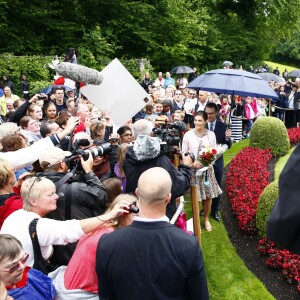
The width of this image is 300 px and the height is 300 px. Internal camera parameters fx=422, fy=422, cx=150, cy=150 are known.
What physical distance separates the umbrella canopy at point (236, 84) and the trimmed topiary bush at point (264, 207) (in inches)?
73.3

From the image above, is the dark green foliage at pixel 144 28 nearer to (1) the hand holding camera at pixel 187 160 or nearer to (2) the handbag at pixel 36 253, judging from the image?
(1) the hand holding camera at pixel 187 160

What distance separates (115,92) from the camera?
623 centimetres

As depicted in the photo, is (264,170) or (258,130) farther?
(258,130)

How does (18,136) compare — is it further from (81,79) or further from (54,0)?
(54,0)

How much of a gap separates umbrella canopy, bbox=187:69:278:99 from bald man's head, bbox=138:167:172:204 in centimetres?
500

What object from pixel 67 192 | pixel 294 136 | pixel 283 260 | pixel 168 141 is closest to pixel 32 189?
pixel 67 192

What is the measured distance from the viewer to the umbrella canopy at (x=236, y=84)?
763 cm

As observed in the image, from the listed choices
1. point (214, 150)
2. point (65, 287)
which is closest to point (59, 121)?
point (214, 150)

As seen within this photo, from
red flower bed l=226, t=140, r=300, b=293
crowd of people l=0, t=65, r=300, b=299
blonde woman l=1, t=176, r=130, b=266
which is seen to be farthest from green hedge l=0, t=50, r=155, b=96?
blonde woman l=1, t=176, r=130, b=266

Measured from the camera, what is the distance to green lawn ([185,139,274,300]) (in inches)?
217

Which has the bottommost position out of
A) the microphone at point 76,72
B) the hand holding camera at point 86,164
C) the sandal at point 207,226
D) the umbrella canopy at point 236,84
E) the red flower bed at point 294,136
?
the sandal at point 207,226

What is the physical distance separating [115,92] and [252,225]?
316 cm

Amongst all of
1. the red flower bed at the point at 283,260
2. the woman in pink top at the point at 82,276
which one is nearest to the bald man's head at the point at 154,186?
the woman in pink top at the point at 82,276

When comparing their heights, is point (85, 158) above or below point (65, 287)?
above
